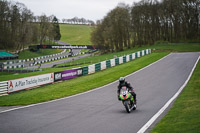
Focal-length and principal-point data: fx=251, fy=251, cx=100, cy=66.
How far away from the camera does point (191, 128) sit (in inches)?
325

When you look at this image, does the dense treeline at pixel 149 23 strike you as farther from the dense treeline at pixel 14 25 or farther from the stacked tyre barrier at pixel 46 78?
the stacked tyre barrier at pixel 46 78

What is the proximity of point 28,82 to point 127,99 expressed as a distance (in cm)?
1424

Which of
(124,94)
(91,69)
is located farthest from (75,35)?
(124,94)

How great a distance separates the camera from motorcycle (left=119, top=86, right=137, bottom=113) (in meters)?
11.9

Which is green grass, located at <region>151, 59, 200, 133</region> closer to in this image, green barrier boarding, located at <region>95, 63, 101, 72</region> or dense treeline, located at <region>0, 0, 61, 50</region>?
green barrier boarding, located at <region>95, 63, 101, 72</region>

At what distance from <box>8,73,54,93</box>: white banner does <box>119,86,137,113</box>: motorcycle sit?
42.0ft

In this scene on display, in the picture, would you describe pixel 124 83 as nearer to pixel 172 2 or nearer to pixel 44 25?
pixel 172 2

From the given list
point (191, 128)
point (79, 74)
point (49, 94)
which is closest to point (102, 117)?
point (191, 128)

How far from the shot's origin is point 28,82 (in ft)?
77.8

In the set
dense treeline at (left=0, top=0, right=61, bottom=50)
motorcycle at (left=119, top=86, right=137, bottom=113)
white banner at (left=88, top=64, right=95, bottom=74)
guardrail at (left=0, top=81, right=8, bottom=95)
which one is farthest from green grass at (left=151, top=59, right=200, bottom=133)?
dense treeline at (left=0, top=0, right=61, bottom=50)

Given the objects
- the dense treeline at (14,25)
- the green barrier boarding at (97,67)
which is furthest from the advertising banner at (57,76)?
the dense treeline at (14,25)

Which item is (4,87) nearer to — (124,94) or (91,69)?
(124,94)

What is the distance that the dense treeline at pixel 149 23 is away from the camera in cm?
7356

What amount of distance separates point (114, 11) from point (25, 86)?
55.1 metres
